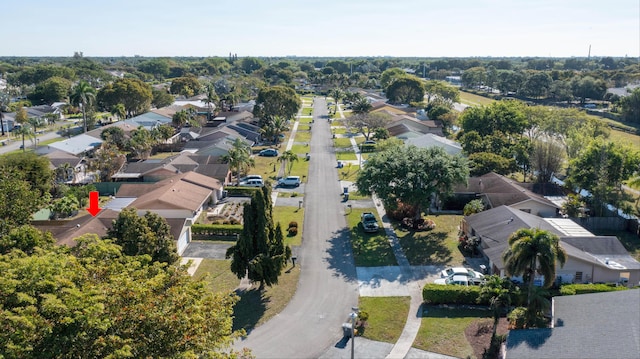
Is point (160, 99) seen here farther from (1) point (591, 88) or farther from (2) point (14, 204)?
(1) point (591, 88)

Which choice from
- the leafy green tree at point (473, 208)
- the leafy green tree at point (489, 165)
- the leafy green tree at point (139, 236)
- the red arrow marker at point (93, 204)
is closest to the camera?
the leafy green tree at point (139, 236)

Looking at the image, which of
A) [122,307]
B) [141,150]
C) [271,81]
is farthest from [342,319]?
[271,81]

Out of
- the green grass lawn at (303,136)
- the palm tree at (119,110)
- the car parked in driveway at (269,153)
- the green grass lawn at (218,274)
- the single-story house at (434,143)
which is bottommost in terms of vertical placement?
the green grass lawn at (218,274)

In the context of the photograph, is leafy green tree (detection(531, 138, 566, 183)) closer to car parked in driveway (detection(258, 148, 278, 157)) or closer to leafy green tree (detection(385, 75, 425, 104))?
car parked in driveway (detection(258, 148, 278, 157))

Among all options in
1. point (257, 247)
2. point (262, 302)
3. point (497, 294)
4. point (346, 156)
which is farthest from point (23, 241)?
point (346, 156)

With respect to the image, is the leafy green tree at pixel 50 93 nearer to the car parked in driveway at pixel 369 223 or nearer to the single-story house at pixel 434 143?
the single-story house at pixel 434 143

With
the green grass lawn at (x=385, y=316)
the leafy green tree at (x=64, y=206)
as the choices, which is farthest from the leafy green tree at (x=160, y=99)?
the green grass lawn at (x=385, y=316)

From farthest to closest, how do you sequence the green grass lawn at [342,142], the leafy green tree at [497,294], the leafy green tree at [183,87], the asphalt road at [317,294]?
the leafy green tree at [183,87], the green grass lawn at [342,142], the asphalt road at [317,294], the leafy green tree at [497,294]

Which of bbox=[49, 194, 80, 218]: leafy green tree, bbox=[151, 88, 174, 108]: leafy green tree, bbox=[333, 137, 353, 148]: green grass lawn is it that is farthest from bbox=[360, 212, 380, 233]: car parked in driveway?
bbox=[151, 88, 174, 108]: leafy green tree
